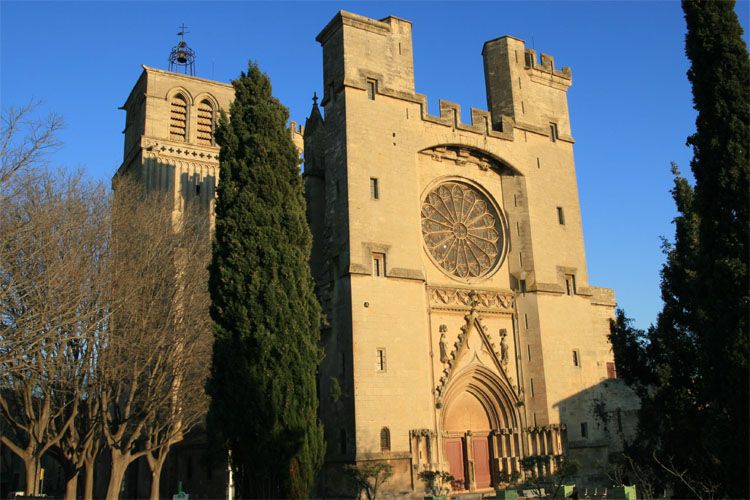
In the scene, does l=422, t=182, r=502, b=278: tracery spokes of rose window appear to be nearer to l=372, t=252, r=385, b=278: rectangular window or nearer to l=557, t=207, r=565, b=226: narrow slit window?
l=557, t=207, r=565, b=226: narrow slit window

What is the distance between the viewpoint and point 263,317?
1434cm

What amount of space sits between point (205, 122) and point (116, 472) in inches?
869

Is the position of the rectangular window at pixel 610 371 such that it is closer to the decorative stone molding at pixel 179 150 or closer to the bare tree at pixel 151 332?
the bare tree at pixel 151 332

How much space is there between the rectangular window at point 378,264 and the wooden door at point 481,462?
623 centimetres

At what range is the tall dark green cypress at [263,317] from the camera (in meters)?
13.7

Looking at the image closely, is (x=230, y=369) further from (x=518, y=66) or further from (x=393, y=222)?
(x=518, y=66)

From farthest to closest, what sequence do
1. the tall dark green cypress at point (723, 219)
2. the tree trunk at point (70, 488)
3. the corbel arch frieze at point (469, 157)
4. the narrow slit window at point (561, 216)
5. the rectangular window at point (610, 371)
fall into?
the rectangular window at point (610, 371), the narrow slit window at point (561, 216), the corbel arch frieze at point (469, 157), the tree trunk at point (70, 488), the tall dark green cypress at point (723, 219)

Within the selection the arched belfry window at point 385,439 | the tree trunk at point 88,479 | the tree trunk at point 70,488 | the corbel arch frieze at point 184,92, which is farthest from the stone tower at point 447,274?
the corbel arch frieze at point 184,92

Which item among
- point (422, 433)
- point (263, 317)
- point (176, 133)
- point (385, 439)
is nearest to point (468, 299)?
point (422, 433)

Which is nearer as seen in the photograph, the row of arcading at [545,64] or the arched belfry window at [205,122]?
the row of arcading at [545,64]

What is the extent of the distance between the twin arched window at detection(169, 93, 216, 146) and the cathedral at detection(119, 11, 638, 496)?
→ 12.1 m

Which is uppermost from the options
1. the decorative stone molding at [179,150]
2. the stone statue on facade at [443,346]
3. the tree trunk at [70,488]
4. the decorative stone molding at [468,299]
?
the decorative stone molding at [179,150]

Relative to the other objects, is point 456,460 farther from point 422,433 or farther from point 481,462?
point 422,433

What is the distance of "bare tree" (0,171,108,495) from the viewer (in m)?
13.1
